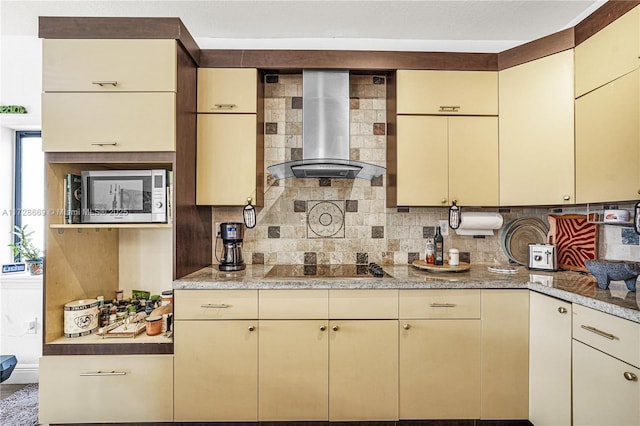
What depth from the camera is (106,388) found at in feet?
6.05

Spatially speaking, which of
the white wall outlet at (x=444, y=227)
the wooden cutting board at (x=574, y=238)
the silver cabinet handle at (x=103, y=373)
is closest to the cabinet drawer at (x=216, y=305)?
the silver cabinet handle at (x=103, y=373)

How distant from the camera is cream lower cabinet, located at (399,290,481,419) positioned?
1.88 meters

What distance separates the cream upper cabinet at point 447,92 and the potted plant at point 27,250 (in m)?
3.05

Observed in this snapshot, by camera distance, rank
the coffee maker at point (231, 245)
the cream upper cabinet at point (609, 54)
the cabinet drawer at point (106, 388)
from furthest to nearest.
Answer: the coffee maker at point (231, 245), the cabinet drawer at point (106, 388), the cream upper cabinet at point (609, 54)

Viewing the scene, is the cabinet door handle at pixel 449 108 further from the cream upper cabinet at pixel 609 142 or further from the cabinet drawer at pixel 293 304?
the cabinet drawer at pixel 293 304

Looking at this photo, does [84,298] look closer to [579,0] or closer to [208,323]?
[208,323]

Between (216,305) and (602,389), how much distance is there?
74.7 inches

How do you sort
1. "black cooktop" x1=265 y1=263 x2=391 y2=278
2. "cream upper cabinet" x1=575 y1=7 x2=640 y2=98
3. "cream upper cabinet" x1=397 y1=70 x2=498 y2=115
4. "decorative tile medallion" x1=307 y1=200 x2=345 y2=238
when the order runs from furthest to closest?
"decorative tile medallion" x1=307 y1=200 x2=345 y2=238 → "cream upper cabinet" x1=397 y1=70 x2=498 y2=115 → "black cooktop" x1=265 y1=263 x2=391 y2=278 → "cream upper cabinet" x1=575 y1=7 x2=640 y2=98

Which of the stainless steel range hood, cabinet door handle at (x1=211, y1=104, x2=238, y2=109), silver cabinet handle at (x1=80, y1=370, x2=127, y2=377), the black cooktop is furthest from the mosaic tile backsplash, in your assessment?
silver cabinet handle at (x1=80, y1=370, x2=127, y2=377)

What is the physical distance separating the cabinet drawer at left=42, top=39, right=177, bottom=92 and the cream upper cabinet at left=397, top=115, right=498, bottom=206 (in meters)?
1.53

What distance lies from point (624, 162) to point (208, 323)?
238 centimetres

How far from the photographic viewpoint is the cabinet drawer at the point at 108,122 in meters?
1.87

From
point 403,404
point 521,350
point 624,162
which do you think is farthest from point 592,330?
point 403,404

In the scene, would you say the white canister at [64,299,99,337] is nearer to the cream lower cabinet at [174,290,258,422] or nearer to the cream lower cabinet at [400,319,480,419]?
the cream lower cabinet at [174,290,258,422]
